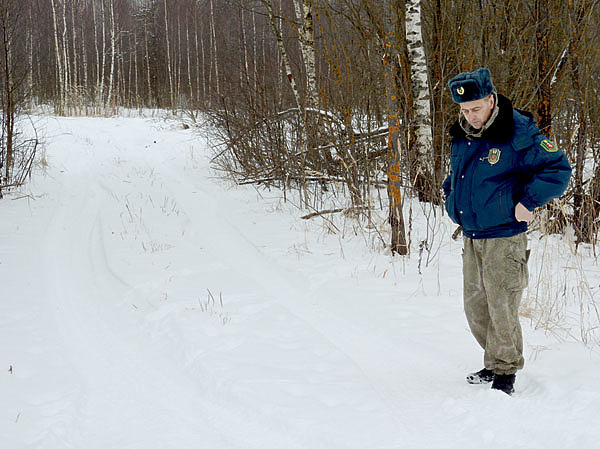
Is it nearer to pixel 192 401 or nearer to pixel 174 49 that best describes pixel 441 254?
pixel 192 401

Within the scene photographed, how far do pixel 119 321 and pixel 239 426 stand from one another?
2185 millimetres

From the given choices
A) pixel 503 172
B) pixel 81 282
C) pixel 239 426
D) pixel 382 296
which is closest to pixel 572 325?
pixel 382 296

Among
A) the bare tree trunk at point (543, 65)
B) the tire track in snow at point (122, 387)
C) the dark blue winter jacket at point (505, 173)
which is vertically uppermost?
the bare tree trunk at point (543, 65)

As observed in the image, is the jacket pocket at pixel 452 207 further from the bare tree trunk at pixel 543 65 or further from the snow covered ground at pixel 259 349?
the bare tree trunk at pixel 543 65

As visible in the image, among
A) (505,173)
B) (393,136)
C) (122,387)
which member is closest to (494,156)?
(505,173)

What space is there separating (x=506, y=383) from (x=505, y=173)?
1232mm

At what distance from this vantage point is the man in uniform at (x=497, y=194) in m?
2.60

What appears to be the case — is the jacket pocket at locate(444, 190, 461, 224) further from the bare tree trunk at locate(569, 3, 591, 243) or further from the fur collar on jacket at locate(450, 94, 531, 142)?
the bare tree trunk at locate(569, 3, 591, 243)

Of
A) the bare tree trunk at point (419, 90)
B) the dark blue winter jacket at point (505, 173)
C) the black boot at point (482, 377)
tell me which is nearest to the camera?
the dark blue winter jacket at point (505, 173)

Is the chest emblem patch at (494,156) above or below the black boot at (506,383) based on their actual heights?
above

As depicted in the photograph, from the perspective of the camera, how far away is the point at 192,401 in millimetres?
3193

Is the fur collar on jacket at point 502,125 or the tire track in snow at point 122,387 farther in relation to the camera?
the tire track in snow at point 122,387

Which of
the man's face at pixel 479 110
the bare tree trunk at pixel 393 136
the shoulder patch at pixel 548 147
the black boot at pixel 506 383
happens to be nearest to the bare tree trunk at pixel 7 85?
the bare tree trunk at pixel 393 136

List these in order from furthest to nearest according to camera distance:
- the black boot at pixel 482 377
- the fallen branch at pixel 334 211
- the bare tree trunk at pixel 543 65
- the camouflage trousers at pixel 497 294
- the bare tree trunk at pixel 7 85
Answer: the bare tree trunk at pixel 7 85, the fallen branch at pixel 334 211, the bare tree trunk at pixel 543 65, the black boot at pixel 482 377, the camouflage trousers at pixel 497 294
